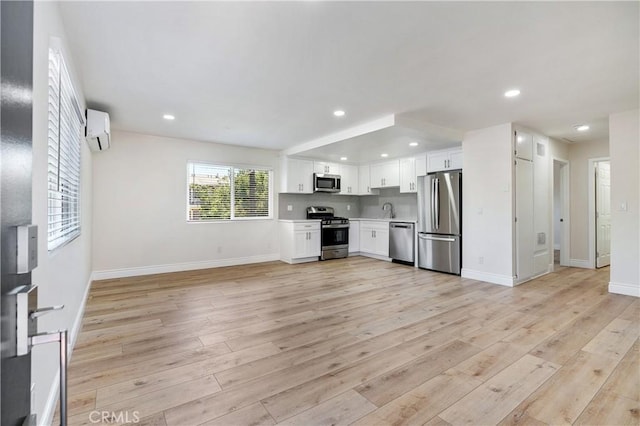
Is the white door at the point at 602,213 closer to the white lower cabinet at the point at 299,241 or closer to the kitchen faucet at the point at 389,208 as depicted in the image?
the kitchen faucet at the point at 389,208

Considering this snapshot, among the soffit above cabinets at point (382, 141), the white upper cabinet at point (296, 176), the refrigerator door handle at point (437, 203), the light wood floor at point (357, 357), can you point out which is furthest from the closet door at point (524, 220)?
the white upper cabinet at point (296, 176)

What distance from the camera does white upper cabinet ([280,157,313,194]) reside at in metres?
6.43

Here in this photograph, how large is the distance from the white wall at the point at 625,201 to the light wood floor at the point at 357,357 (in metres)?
0.30

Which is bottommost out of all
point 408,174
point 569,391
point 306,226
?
point 569,391

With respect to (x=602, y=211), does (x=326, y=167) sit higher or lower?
higher

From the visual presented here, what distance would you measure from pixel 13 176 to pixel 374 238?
6.50 metres

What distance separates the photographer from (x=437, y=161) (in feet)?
18.5

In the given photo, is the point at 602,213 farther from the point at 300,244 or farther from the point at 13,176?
the point at 13,176

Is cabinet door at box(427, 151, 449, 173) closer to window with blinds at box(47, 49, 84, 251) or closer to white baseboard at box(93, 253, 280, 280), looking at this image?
white baseboard at box(93, 253, 280, 280)

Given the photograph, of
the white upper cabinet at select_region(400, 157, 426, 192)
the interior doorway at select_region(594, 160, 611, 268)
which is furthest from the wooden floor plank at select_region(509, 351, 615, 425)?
the interior doorway at select_region(594, 160, 611, 268)

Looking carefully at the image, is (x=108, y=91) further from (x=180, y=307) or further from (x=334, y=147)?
(x=334, y=147)

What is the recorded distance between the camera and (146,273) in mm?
5090

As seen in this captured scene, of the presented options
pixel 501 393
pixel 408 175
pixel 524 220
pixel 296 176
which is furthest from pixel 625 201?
pixel 296 176

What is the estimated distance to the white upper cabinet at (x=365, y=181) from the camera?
7.29 meters
